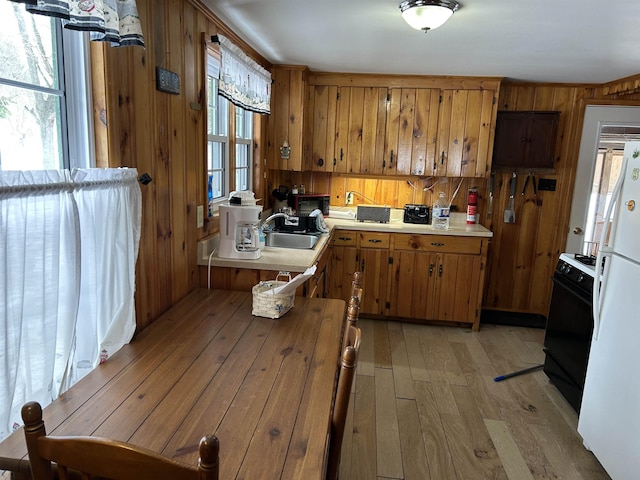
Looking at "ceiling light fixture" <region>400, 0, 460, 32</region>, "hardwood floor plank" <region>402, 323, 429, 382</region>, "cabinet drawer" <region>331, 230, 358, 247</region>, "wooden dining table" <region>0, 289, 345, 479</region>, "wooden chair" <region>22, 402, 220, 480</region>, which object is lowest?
"hardwood floor plank" <region>402, 323, 429, 382</region>

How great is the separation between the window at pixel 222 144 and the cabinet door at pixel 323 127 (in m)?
0.74

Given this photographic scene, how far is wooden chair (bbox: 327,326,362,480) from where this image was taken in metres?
1.22

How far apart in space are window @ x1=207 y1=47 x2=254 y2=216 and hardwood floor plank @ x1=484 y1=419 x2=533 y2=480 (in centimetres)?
206

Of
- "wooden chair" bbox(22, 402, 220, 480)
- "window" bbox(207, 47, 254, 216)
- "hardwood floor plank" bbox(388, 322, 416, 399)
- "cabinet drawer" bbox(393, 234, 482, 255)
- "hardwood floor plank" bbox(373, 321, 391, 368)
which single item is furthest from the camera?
"cabinet drawer" bbox(393, 234, 482, 255)

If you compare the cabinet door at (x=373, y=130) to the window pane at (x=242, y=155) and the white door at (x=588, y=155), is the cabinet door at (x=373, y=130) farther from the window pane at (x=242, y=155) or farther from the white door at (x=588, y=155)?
the white door at (x=588, y=155)

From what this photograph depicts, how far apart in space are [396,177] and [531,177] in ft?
4.07

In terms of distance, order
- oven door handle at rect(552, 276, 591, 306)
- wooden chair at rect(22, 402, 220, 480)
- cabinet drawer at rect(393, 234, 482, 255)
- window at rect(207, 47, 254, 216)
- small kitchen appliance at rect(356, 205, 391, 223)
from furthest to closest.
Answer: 1. small kitchen appliance at rect(356, 205, 391, 223)
2. cabinet drawer at rect(393, 234, 482, 255)
3. window at rect(207, 47, 254, 216)
4. oven door handle at rect(552, 276, 591, 306)
5. wooden chair at rect(22, 402, 220, 480)

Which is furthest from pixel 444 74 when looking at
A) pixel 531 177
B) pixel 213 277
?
pixel 213 277

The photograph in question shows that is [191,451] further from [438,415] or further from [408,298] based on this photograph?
[408,298]

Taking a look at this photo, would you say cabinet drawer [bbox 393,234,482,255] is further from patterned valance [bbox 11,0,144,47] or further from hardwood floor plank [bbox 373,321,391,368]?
patterned valance [bbox 11,0,144,47]

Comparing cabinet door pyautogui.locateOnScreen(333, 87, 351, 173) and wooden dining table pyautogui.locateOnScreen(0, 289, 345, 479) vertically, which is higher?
cabinet door pyautogui.locateOnScreen(333, 87, 351, 173)

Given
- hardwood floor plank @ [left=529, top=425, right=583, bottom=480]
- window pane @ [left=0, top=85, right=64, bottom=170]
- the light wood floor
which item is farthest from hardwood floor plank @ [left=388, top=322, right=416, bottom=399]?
window pane @ [left=0, top=85, right=64, bottom=170]

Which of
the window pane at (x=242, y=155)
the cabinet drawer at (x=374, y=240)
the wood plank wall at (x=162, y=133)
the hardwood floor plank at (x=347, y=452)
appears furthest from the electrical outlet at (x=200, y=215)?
the cabinet drawer at (x=374, y=240)

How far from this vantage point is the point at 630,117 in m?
3.82
